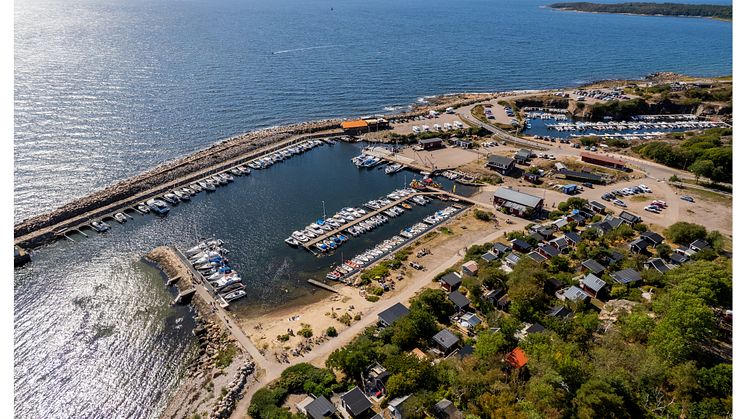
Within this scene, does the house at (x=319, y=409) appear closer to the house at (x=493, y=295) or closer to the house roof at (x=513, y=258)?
the house at (x=493, y=295)

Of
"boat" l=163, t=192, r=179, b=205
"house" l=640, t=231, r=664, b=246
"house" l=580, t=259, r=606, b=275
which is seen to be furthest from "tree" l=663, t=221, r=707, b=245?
"boat" l=163, t=192, r=179, b=205

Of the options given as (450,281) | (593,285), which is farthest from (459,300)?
(593,285)

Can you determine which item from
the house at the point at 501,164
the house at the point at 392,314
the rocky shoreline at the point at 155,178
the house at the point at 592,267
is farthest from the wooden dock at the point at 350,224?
the rocky shoreline at the point at 155,178

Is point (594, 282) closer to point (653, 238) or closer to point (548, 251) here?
point (548, 251)

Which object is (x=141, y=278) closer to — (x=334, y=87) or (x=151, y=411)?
(x=151, y=411)

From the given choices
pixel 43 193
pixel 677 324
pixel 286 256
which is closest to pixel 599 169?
pixel 677 324

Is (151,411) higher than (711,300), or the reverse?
(711,300)
